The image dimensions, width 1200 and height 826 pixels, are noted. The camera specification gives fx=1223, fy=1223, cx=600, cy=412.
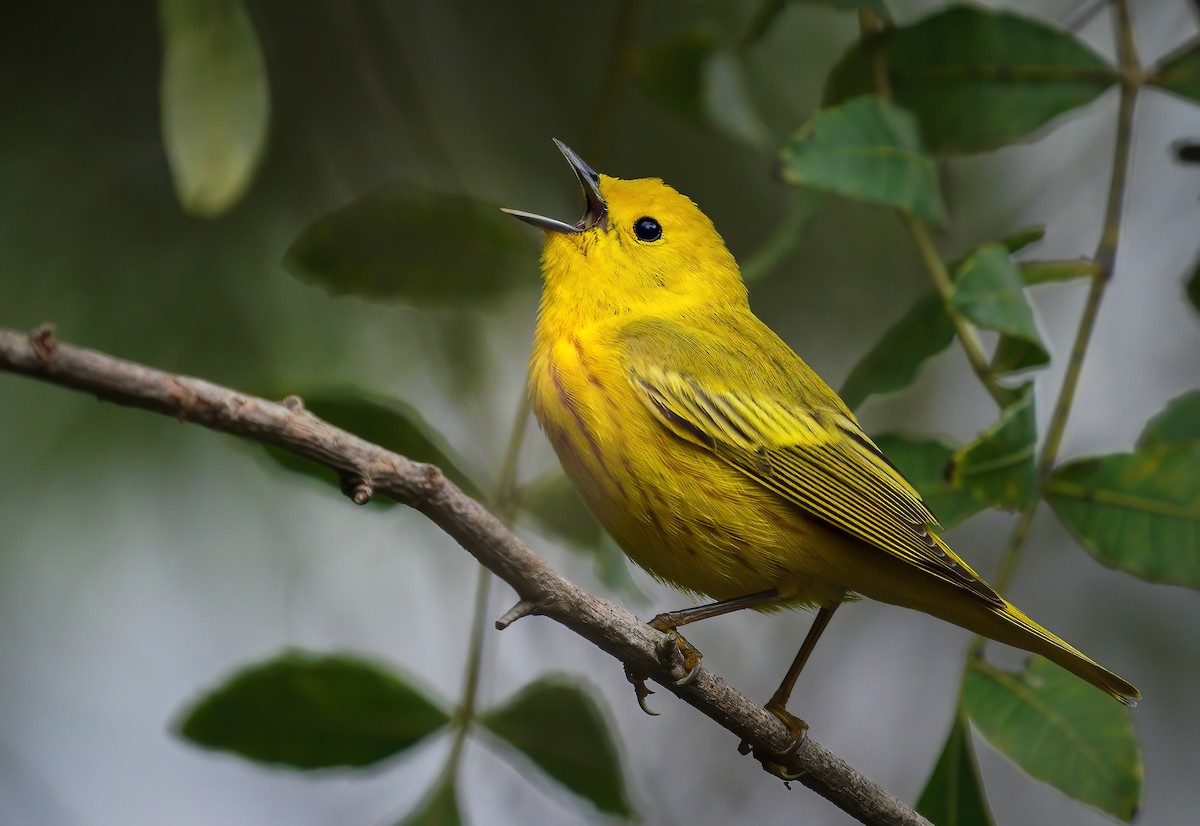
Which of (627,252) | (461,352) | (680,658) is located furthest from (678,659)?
(461,352)

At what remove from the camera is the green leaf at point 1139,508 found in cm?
215

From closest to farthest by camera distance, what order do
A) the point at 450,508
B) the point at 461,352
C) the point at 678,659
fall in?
the point at 450,508
the point at 678,659
the point at 461,352

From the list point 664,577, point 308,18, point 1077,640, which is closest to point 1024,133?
point 664,577

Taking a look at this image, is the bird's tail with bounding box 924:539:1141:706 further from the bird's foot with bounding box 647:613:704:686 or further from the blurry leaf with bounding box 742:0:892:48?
the blurry leaf with bounding box 742:0:892:48

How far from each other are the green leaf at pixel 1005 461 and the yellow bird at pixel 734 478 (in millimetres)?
128

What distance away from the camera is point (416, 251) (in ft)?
8.09

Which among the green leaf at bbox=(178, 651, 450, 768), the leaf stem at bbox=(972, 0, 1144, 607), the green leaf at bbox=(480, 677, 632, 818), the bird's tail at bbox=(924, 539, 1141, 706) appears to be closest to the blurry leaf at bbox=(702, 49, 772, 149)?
the leaf stem at bbox=(972, 0, 1144, 607)

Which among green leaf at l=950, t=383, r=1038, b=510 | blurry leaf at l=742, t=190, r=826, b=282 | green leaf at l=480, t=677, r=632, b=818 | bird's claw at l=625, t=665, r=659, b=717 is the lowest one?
green leaf at l=480, t=677, r=632, b=818

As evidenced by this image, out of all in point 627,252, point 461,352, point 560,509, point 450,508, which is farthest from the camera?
point 461,352

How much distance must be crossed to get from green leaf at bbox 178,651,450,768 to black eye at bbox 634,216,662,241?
1041mm

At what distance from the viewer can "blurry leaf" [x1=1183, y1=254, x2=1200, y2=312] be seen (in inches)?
115

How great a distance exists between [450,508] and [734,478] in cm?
91

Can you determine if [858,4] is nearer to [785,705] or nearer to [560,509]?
[560,509]

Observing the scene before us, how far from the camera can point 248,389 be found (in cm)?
212
